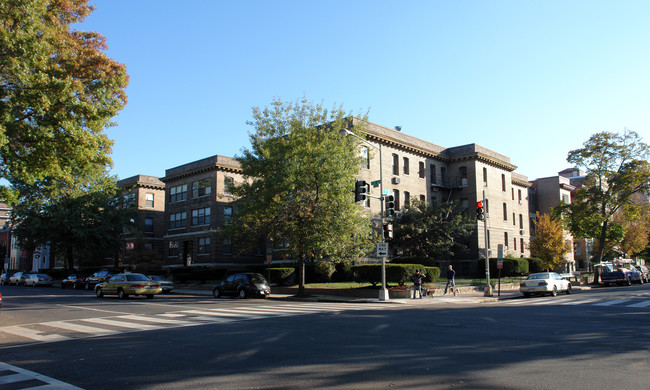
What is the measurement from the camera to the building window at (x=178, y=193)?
5122cm

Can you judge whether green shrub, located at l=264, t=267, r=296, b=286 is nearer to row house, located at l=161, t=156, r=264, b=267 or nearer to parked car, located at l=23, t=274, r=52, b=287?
row house, located at l=161, t=156, r=264, b=267

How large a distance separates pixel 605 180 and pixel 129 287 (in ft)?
133

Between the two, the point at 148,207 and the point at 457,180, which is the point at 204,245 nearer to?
the point at 148,207

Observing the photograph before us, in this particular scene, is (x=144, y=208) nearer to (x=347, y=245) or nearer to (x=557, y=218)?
(x=347, y=245)

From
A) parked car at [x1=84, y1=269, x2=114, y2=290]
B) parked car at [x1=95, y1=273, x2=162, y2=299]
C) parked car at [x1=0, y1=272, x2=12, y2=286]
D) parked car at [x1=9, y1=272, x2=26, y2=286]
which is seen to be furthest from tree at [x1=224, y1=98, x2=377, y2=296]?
parked car at [x1=0, y1=272, x2=12, y2=286]

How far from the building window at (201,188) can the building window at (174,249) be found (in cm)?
572

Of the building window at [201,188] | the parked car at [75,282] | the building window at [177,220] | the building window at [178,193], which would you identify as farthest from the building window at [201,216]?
the parked car at [75,282]

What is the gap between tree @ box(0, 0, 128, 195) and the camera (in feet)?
48.8

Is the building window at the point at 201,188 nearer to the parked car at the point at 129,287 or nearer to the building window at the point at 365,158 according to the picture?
the building window at the point at 365,158

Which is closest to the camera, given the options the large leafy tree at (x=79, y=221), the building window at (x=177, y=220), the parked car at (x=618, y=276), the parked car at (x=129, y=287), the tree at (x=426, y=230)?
the parked car at (x=129, y=287)

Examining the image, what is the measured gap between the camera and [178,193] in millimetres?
52000

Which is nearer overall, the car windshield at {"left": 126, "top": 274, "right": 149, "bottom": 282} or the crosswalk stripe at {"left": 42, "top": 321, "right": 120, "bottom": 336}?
the crosswalk stripe at {"left": 42, "top": 321, "right": 120, "bottom": 336}

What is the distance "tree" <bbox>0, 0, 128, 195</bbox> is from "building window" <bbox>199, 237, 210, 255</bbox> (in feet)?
96.5

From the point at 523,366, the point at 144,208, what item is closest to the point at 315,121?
the point at 523,366
